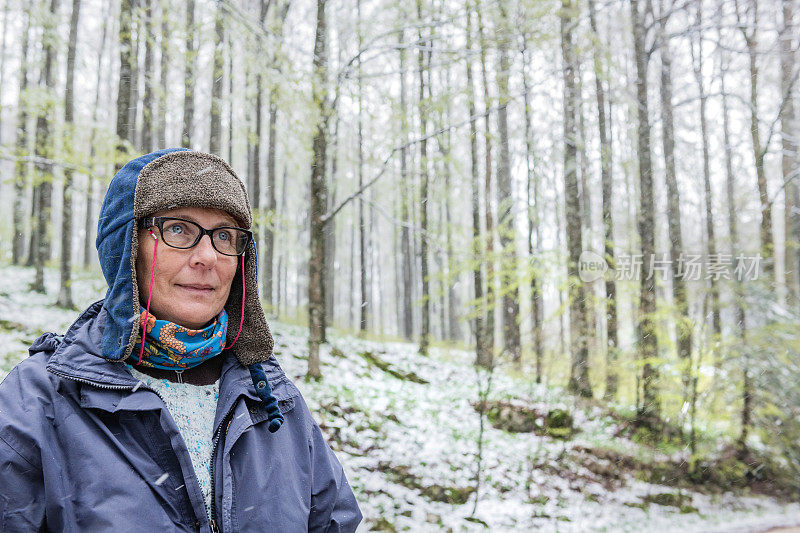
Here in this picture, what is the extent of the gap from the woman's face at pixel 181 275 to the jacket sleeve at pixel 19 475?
444 millimetres

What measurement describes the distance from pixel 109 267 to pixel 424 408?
743 cm

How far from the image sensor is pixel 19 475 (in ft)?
3.74

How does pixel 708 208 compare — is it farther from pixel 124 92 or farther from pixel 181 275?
pixel 181 275

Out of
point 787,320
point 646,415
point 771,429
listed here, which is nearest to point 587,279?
point 646,415

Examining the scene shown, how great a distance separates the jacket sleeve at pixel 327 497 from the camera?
1630mm

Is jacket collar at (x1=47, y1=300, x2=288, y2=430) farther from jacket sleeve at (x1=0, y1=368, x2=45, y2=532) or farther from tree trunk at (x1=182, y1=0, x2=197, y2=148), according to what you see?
tree trunk at (x1=182, y1=0, x2=197, y2=148)

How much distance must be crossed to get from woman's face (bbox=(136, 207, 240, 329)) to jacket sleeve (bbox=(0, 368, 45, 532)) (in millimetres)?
444

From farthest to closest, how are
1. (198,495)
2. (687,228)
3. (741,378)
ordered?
(687,228)
(741,378)
(198,495)

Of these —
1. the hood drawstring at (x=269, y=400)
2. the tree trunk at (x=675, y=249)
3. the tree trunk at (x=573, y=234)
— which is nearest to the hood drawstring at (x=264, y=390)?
the hood drawstring at (x=269, y=400)

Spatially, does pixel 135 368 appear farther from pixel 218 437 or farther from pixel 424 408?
pixel 424 408

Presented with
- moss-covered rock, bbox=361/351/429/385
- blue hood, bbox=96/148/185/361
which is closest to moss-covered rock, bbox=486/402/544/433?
moss-covered rock, bbox=361/351/429/385

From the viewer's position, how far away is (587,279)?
837 cm

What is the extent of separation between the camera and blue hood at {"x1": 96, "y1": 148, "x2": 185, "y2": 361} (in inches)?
53.8

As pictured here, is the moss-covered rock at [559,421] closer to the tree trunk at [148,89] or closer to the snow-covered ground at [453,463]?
the snow-covered ground at [453,463]
